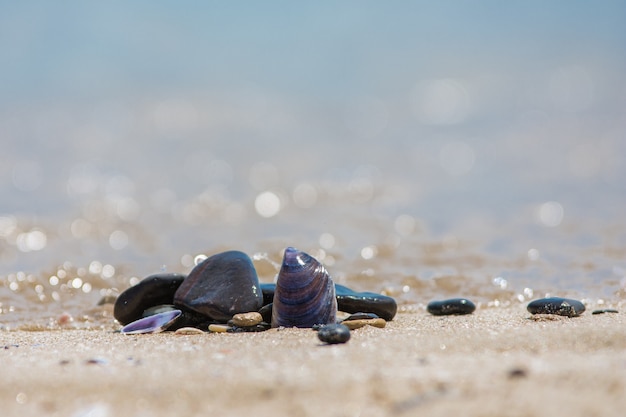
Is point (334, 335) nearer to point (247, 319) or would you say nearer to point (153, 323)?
point (247, 319)

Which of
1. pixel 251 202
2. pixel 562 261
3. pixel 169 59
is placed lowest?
pixel 562 261

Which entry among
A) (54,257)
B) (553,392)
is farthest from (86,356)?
(54,257)

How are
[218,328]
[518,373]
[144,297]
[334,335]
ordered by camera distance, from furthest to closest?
1. [144,297]
2. [218,328]
3. [334,335]
4. [518,373]

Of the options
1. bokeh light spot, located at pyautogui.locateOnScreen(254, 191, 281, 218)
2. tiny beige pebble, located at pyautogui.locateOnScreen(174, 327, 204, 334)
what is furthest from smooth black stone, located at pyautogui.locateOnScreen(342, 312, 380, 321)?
bokeh light spot, located at pyautogui.locateOnScreen(254, 191, 281, 218)

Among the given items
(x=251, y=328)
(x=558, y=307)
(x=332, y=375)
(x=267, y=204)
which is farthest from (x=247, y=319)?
(x=267, y=204)

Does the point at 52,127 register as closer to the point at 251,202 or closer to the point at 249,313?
the point at 251,202

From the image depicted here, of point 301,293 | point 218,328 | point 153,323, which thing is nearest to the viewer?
point 301,293
